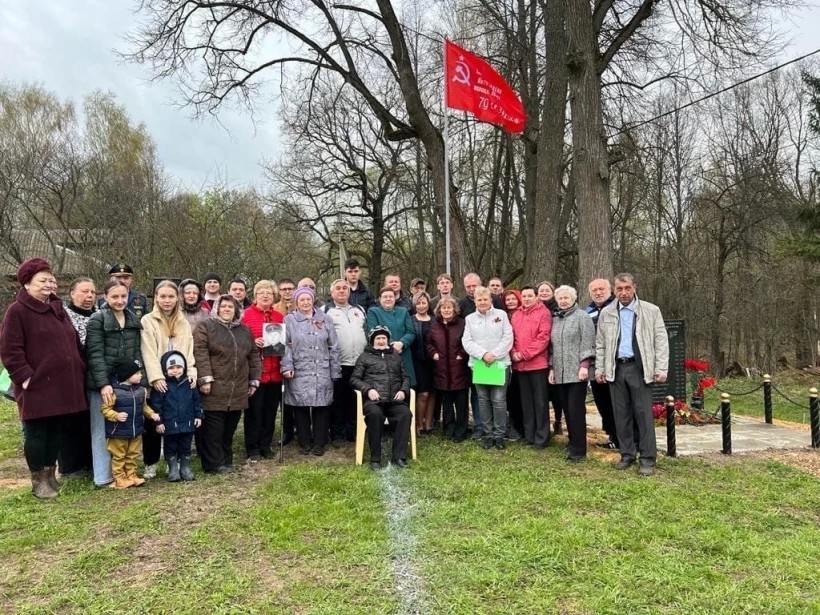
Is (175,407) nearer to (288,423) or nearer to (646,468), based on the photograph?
(288,423)

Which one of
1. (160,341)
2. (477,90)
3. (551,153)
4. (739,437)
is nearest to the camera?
(160,341)

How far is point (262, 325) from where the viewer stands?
607 centimetres

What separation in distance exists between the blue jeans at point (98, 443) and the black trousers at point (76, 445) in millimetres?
263

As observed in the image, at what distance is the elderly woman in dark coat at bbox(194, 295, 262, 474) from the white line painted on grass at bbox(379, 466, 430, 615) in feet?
5.25

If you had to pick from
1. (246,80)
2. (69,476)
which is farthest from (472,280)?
(246,80)

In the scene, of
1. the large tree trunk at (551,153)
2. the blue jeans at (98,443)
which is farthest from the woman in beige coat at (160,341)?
the large tree trunk at (551,153)

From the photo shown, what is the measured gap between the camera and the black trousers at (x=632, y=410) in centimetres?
552

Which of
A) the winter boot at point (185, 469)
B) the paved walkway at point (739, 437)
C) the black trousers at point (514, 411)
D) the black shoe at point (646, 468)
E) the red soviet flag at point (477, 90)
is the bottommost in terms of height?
the paved walkway at point (739, 437)

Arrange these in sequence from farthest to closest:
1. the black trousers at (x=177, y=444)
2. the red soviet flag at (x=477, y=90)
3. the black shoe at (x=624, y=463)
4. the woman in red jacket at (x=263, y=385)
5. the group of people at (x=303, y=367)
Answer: the red soviet flag at (x=477, y=90), the woman in red jacket at (x=263, y=385), the black shoe at (x=624, y=463), the black trousers at (x=177, y=444), the group of people at (x=303, y=367)

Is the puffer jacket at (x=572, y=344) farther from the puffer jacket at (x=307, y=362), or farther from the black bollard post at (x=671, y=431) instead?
the puffer jacket at (x=307, y=362)

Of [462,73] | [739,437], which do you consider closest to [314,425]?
[739,437]

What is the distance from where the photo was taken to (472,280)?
7.23 meters

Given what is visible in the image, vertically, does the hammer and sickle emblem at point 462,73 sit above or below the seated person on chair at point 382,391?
above

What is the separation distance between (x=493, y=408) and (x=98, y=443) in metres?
3.94
